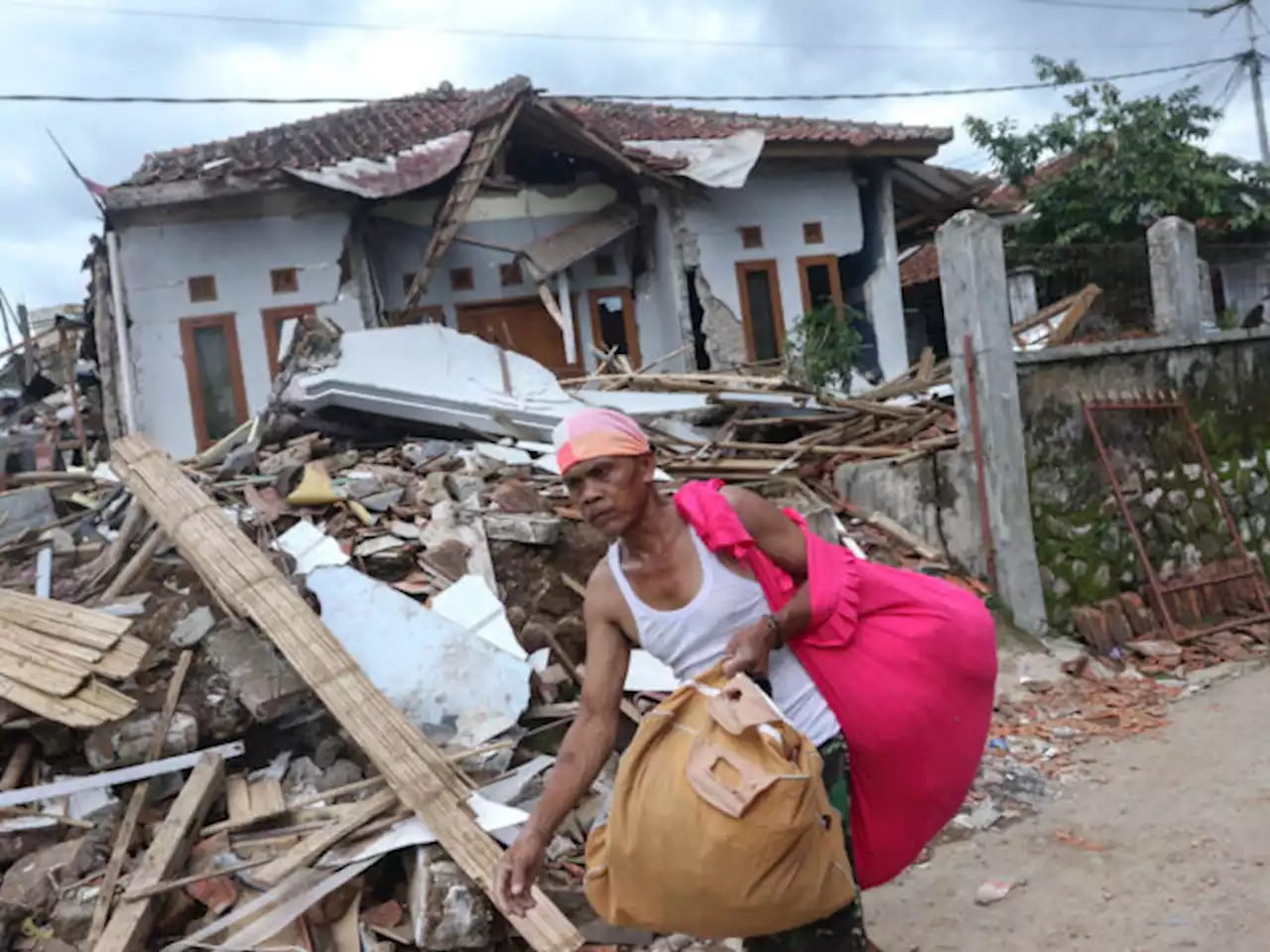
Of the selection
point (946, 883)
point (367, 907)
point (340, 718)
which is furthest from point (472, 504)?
point (946, 883)

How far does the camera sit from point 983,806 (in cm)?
484

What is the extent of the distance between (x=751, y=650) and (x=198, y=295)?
11.8 m

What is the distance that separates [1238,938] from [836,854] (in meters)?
2.24

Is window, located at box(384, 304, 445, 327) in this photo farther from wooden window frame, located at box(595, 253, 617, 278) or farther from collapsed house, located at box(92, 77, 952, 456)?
wooden window frame, located at box(595, 253, 617, 278)

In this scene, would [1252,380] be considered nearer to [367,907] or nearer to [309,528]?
[309,528]

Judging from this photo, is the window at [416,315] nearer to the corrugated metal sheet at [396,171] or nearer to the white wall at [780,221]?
the corrugated metal sheet at [396,171]

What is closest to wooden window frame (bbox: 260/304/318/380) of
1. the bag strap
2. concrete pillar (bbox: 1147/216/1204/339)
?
concrete pillar (bbox: 1147/216/1204/339)

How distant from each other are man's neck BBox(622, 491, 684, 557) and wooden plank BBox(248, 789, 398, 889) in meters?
2.03

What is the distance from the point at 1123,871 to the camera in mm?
4027

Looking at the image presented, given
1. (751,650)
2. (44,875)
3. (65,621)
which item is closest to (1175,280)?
(751,650)

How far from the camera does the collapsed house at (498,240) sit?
39.4 feet

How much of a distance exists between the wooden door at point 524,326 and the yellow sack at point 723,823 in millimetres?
11614

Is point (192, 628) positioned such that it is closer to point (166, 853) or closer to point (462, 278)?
point (166, 853)

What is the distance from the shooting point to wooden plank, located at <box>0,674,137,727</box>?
13.0 feet
